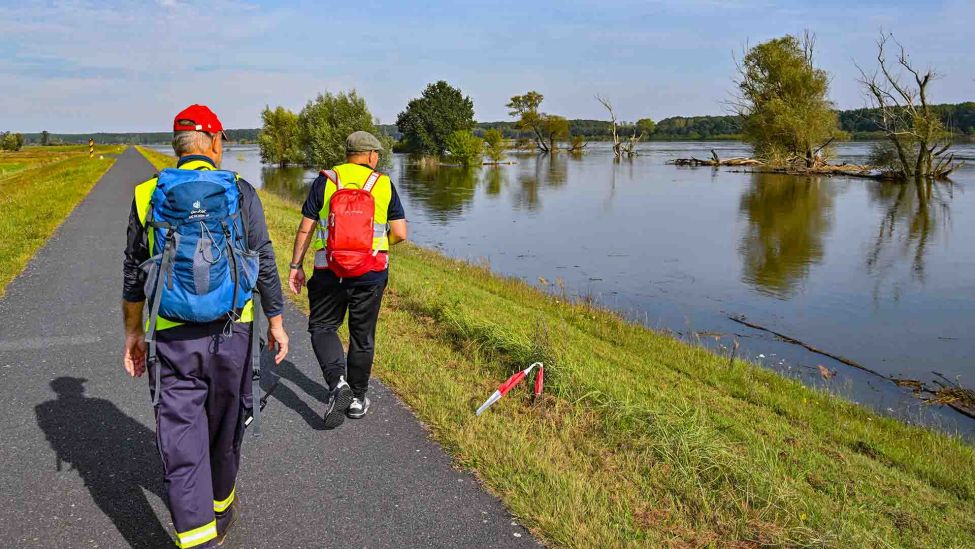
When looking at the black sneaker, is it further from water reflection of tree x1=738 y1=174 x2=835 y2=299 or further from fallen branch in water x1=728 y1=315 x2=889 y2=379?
water reflection of tree x1=738 y1=174 x2=835 y2=299

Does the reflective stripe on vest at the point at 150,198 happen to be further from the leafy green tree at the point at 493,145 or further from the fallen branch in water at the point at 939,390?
the leafy green tree at the point at 493,145

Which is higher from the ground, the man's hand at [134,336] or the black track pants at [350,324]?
the man's hand at [134,336]

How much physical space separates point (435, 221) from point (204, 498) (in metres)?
23.5

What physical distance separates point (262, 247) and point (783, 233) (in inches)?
879

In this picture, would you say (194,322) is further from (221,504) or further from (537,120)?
(537,120)

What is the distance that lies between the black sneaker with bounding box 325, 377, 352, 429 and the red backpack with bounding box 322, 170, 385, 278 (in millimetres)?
812

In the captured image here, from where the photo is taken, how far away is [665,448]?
15.0 feet

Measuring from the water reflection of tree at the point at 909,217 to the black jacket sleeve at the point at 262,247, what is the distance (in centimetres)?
1635

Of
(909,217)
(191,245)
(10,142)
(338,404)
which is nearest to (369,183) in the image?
(338,404)

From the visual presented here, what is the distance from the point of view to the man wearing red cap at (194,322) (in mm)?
3006

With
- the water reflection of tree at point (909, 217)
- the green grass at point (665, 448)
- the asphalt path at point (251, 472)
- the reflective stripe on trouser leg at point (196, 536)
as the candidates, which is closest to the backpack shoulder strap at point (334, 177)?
the asphalt path at point (251, 472)

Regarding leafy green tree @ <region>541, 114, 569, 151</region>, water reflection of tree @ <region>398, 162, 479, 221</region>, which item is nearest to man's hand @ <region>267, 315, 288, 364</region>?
water reflection of tree @ <region>398, 162, 479, 221</region>

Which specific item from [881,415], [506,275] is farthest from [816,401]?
[506,275]

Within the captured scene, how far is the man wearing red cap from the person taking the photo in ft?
9.86
